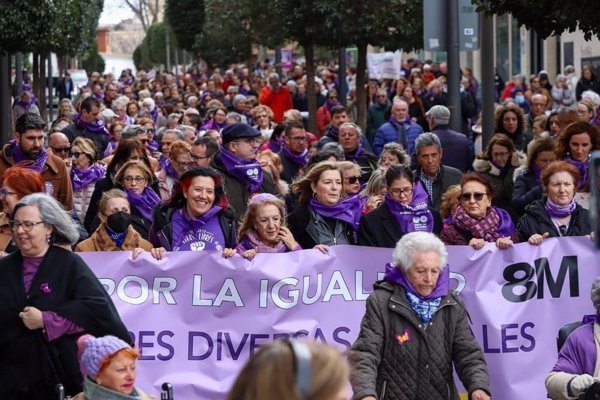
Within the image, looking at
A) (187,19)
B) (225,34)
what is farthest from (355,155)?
(187,19)

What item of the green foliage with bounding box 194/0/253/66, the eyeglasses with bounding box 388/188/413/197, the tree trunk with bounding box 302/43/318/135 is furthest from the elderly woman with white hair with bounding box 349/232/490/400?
the green foliage with bounding box 194/0/253/66

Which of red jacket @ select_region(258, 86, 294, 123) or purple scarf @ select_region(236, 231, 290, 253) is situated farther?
red jacket @ select_region(258, 86, 294, 123)

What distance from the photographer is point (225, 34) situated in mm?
45219

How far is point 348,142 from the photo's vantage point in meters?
13.8

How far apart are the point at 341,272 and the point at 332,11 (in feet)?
46.6

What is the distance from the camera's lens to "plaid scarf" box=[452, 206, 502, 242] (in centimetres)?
933

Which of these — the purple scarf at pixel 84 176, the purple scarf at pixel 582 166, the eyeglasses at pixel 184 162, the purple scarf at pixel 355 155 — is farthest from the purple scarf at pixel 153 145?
the purple scarf at pixel 582 166

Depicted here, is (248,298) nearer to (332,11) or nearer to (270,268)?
(270,268)

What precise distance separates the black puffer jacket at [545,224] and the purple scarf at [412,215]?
1.97 feet

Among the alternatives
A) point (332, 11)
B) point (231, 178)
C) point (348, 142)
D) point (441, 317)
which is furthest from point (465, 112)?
point (441, 317)

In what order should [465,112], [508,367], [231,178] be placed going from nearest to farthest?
1. [508,367]
2. [231,178]
3. [465,112]

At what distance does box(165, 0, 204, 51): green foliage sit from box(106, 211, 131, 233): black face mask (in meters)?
46.9

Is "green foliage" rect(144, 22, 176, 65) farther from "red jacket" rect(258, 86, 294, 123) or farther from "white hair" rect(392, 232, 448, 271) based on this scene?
"white hair" rect(392, 232, 448, 271)

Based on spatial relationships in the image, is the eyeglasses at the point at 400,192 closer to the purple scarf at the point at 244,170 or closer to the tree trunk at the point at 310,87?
the purple scarf at the point at 244,170
